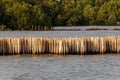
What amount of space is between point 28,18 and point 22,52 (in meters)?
99.3

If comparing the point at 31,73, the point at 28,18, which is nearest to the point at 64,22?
the point at 28,18

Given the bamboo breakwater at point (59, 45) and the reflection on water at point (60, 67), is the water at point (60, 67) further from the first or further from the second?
the bamboo breakwater at point (59, 45)

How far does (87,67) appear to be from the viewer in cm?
4394

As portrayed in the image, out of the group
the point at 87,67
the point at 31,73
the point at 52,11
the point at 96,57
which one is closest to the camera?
the point at 31,73

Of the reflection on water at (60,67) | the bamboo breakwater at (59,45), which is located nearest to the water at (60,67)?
the reflection on water at (60,67)

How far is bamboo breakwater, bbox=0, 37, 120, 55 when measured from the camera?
51438 mm

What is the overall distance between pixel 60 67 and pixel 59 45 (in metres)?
7.71

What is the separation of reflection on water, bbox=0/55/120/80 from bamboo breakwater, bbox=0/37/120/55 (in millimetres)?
811

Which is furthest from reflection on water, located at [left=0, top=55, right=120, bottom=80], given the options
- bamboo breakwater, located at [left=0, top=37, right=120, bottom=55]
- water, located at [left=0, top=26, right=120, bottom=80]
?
bamboo breakwater, located at [left=0, top=37, right=120, bottom=55]

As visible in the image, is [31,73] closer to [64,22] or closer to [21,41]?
[21,41]

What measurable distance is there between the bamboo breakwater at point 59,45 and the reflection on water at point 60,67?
811mm

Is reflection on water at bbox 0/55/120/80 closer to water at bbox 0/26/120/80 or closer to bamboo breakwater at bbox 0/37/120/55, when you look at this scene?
water at bbox 0/26/120/80

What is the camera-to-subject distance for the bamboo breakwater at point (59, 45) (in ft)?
169

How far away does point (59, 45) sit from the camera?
169 ft
